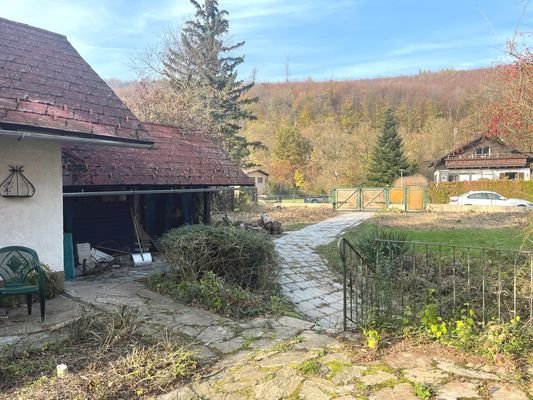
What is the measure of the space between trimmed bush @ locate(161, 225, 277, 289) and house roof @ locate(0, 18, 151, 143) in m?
1.71

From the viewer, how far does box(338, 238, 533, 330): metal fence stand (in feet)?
14.2

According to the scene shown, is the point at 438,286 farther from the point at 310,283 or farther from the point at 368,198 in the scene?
the point at 368,198

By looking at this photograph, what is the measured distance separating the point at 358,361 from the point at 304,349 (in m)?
0.53

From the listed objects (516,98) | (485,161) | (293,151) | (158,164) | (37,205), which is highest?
(293,151)

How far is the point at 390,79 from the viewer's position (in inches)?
2537

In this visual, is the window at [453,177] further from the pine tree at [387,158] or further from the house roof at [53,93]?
the house roof at [53,93]

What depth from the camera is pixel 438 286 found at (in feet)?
15.5

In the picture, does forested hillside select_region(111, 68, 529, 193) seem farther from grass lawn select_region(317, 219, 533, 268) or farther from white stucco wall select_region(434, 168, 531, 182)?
grass lawn select_region(317, 219, 533, 268)

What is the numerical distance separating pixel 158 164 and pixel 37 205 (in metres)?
3.96

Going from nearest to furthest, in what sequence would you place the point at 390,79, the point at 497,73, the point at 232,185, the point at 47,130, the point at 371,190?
the point at 47,130 → the point at 497,73 → the point at 232,185 → the point at 371,190 → the point at 390,79

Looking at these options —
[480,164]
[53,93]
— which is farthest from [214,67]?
[480,164]

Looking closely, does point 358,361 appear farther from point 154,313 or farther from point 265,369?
point 154,313

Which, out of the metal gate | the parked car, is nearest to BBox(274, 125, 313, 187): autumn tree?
the metal gate

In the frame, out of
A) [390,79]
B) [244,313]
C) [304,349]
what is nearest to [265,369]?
[304,349]
